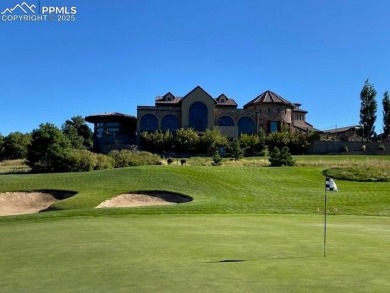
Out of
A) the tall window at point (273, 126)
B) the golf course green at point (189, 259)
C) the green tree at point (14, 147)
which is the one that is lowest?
the golf course green at point (189, 259)

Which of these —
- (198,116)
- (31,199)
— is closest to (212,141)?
(198,116)

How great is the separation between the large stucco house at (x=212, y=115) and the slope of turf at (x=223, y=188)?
4130 centimetres

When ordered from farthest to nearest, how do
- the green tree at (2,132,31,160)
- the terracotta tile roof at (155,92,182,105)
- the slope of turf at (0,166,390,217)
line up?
the green tree at (2,132,31,160)
the terracotta tile roof at (155,92,182,105)
the slope of turf at (0,166,390,217)

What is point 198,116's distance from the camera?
286 feet

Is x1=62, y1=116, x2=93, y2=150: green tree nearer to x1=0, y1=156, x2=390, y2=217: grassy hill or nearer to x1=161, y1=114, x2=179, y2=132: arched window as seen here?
x1=161, y1=114, x2=179, y2=132: arched window

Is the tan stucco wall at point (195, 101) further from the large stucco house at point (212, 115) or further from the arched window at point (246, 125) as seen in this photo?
the arched window at point (246, 125)

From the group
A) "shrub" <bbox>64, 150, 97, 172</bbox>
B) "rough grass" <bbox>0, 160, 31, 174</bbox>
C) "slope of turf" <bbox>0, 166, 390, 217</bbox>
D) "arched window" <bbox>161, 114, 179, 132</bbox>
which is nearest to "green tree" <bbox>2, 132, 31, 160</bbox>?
"rough grass" <bbox>0, 160, 31, 174</bbox>

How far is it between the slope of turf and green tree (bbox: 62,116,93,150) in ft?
150

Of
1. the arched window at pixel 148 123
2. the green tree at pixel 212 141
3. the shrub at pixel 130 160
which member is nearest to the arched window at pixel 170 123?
the arched window at pixel 148 123

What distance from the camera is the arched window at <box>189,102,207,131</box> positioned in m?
87.0

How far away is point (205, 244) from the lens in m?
12.6

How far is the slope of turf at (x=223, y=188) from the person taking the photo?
97.8 ft

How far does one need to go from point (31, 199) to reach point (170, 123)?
52871 mm

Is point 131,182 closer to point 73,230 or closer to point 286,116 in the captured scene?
point 73,230
